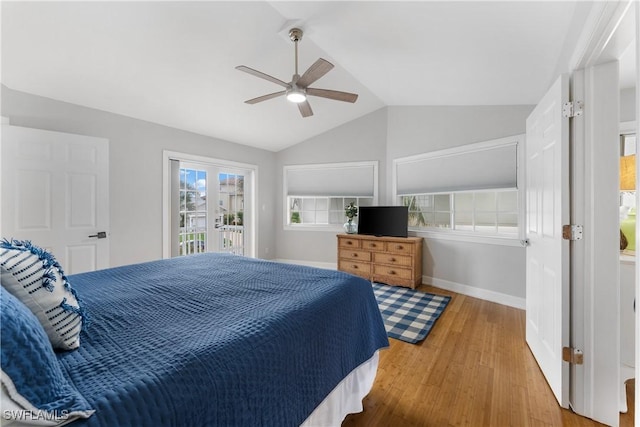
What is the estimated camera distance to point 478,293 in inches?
139

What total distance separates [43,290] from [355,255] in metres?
3.84

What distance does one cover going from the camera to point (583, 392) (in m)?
1.60

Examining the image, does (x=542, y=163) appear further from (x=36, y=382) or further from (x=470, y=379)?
(x=36, y=382)

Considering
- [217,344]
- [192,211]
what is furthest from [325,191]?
[217,344]

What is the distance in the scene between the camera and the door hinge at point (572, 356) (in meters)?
1.61

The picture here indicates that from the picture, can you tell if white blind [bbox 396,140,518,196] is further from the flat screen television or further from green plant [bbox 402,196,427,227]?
the flat screen television

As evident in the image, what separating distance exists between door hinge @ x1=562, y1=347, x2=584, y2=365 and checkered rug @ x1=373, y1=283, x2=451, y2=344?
A: 1034 mm

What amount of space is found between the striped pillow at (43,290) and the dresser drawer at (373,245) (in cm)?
364

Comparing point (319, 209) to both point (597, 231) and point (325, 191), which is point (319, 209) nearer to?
point (325, 191)

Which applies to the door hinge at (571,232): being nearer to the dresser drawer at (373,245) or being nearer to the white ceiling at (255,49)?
the white ceiling at (255,49)

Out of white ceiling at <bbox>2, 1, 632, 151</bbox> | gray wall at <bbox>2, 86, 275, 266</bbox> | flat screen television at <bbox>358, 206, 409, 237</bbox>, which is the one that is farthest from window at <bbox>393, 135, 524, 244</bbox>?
gray wall at <bbox>2, 86, 275, 266</bbox>

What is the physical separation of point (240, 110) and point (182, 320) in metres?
3.22

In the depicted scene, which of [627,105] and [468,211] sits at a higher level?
[627,105]

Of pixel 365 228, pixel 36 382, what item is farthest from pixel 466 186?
pixel 36 382
